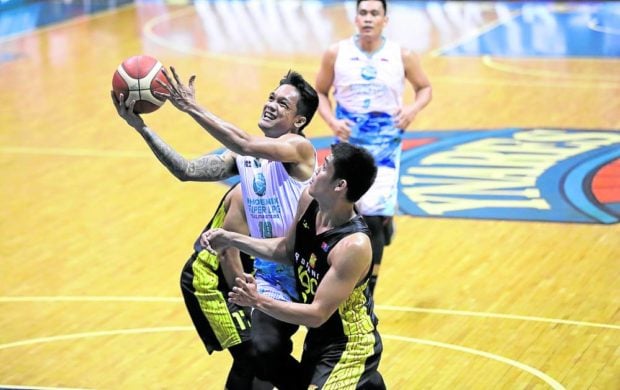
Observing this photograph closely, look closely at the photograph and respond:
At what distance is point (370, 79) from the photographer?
8594 millimetres

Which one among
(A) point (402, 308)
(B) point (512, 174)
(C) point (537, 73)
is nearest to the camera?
(A) point (402, 308)

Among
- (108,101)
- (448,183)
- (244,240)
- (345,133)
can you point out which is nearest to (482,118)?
(448,183)

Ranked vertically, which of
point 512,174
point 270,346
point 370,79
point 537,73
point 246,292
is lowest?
point 537,73

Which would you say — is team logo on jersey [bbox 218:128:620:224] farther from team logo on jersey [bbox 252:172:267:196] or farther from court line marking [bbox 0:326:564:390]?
team logo on jersey [bbox 252:172:267:196]

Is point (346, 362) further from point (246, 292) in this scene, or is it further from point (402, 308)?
point (402, 308)

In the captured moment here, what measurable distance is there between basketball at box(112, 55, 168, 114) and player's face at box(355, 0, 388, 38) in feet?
9.04

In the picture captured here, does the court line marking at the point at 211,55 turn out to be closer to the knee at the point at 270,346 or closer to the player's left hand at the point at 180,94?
the knee at the point at 270,346

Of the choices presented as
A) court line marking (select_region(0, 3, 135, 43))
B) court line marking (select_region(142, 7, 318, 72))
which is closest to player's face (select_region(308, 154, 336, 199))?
court line marking (select_region(142, 7, 318, 72))

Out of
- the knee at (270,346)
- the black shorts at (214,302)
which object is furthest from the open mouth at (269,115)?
the knee at (270,346)

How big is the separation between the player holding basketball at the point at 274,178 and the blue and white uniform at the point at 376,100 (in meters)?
2.11

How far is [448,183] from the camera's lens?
11.4m

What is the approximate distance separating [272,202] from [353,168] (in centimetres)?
93

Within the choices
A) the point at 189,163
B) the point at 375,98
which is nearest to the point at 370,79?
the point at 375,98

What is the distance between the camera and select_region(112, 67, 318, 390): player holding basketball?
6027mm
